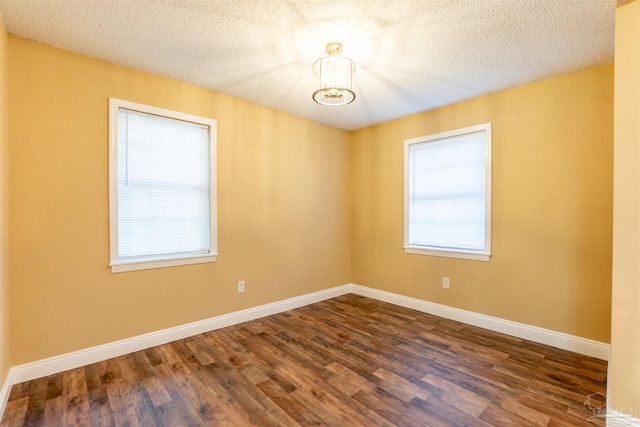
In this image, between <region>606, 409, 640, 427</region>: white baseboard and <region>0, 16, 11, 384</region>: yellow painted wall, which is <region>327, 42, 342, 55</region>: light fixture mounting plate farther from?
<region>606, 409, 640, 427</region>: white baseboard

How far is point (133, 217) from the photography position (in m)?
2.66

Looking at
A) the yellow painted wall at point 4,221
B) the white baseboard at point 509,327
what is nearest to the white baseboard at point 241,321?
the white baseboard at point 509,327

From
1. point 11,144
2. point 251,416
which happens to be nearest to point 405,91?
point 251,416

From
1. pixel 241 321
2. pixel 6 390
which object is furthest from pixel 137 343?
pixel 241 321

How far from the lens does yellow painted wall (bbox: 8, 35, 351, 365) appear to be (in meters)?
2.18

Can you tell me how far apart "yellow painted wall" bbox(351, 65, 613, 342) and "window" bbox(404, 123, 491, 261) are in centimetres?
10

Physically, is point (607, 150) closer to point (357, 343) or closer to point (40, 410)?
point (357, 343)

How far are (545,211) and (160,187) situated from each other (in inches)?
145

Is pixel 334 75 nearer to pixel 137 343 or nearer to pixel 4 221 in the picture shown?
pixel 4 221

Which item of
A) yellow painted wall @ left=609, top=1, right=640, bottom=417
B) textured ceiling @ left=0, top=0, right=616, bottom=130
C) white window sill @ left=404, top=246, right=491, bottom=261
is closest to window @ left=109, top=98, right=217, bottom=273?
textured ceiling @ left=0, top=0, right=616, bottom=130

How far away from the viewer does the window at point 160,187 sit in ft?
8.45

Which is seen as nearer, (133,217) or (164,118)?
(133,217)

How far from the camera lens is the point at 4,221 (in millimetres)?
1993

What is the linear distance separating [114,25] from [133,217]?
1.50 meters
